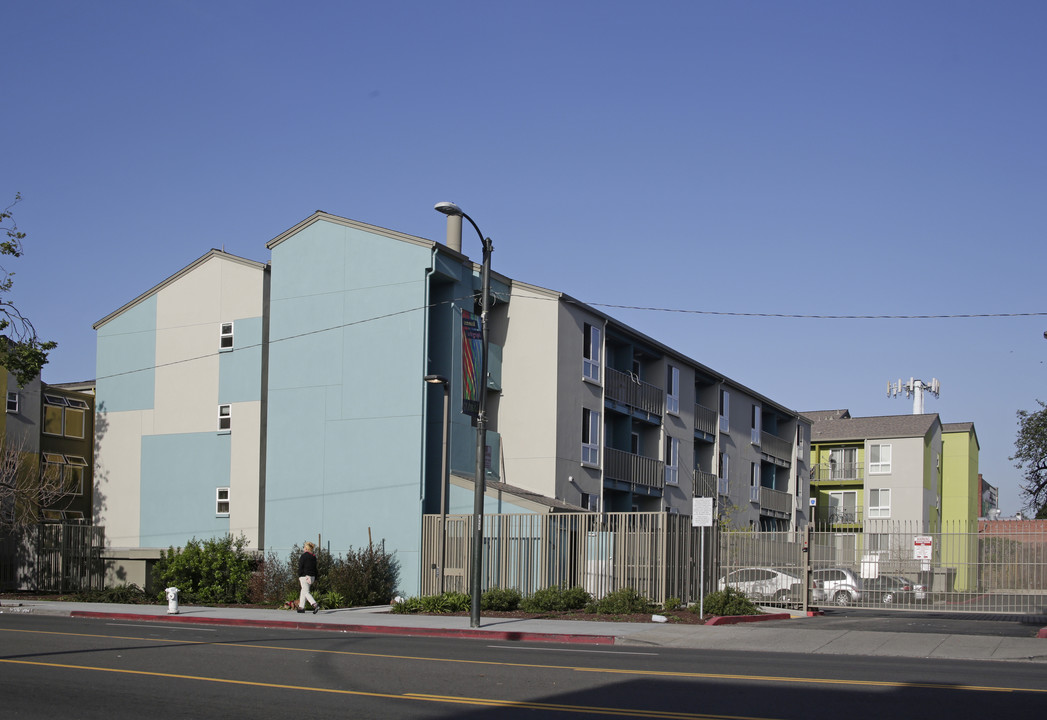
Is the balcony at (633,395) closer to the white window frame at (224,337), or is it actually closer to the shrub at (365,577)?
the shrub at (365,577)

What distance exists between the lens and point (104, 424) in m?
35.6

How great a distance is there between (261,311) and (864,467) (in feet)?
140

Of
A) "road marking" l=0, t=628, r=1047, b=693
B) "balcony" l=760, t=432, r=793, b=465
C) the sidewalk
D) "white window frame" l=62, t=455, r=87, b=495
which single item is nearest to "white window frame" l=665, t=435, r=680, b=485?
"balcony" l=760, t=432, r=793, b=465

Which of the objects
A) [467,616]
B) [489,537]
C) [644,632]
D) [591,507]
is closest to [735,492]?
[591,507]

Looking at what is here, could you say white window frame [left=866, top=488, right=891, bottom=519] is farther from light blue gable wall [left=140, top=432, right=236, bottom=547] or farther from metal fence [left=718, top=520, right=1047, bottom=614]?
light blue gable wall [left=140, top=432, right=236, bottom=547]

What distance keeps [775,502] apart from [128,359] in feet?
112

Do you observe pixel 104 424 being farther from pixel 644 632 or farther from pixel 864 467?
pixel 864 467

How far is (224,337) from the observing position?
3341cm

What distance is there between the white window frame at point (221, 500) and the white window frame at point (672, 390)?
17876 mm

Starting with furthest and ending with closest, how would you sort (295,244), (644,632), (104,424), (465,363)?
1. (104,424)
2. (295,244)
3. (465,363)
4. (644,632)

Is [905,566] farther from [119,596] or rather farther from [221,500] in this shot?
[119,596]

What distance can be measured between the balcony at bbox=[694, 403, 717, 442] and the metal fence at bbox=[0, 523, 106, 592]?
80.0 feet

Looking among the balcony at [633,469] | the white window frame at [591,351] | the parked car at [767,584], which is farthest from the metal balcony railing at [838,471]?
the parked car at [767,584]

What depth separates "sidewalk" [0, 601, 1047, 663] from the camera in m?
17.3
